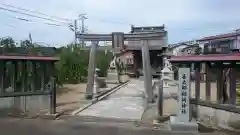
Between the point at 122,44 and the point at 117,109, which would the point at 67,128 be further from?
the point at 122,44

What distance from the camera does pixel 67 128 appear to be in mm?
10000

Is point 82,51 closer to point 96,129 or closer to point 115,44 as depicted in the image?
point 115,44

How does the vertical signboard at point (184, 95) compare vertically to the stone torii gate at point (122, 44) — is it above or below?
below

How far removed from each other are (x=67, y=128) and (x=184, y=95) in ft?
13.8

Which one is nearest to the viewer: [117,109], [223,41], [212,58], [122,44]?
[212,58]

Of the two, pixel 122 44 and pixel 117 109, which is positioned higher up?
pixel 122 44

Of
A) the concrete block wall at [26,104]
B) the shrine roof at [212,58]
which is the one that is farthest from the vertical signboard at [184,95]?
the concrete block wall at [26,104]

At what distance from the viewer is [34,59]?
12.8 m

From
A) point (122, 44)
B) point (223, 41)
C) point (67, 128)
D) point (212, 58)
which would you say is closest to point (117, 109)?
point (67, 128)

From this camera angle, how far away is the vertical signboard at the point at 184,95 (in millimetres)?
10000

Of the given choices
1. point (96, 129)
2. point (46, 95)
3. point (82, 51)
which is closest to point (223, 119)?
point (96, 129)

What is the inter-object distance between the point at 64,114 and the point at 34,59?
2.78 metres

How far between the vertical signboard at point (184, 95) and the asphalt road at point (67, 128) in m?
0.74

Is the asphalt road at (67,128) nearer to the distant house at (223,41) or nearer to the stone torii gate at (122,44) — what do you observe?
the stone torii gate at (122,44)
